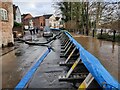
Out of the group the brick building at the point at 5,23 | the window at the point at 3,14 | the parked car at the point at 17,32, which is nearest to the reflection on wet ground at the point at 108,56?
the brick building at the point at 5,23

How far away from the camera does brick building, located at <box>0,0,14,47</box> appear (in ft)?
52.9

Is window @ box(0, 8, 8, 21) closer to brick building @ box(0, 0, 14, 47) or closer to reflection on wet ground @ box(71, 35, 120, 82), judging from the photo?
brick building @ box(0, 0, 14, 47)

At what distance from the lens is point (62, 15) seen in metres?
44.8

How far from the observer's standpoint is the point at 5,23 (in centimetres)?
1688

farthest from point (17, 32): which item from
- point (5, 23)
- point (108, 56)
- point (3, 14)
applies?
point (108, 56)

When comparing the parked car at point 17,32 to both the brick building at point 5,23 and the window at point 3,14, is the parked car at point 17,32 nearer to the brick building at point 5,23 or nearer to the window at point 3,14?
the brick building at point 5,23

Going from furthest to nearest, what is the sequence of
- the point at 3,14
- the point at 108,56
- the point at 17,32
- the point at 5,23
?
the point at 17,32, the point at 5,23, the point at 3,14, the point at 108,56

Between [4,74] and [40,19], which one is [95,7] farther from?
[40,19]

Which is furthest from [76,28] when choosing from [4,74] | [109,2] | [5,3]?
[4,74]

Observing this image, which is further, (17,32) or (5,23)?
(17,32)

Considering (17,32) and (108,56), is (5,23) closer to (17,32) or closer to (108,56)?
(108,56)

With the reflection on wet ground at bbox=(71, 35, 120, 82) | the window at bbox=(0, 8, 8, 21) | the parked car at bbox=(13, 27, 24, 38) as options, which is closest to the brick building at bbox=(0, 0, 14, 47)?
the window at bbox=(0, 8, 8, 21)

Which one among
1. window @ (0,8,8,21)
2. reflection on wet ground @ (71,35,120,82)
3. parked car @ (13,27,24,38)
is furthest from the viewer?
parked car @ (13,27,24,38)

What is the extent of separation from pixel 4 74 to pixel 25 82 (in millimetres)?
2225
